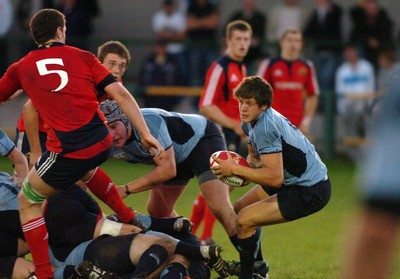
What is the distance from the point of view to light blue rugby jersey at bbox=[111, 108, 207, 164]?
22.2 feet

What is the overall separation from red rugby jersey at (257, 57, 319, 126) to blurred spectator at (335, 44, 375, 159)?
4.28 metres

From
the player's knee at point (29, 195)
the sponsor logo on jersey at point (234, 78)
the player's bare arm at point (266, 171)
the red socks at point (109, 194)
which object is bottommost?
the red socks at point (109, 194)

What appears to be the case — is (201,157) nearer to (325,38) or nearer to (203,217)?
(203,217)

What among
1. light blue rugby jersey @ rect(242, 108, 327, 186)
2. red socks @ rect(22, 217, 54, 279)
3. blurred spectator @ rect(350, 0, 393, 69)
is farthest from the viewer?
blurred spectator @ rect(350, 0, 393, 69)

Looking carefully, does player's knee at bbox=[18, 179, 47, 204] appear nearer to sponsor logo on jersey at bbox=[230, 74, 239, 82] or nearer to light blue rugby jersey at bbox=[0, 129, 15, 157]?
light blue rugby jersey at bbox=[0, 129, 15, 157]

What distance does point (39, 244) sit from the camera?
232 inches

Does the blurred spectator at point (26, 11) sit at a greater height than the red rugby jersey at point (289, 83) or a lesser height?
greater

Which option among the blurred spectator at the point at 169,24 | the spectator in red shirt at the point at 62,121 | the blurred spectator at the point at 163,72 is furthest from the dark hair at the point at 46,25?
the blurred spectator at the point at 169,24

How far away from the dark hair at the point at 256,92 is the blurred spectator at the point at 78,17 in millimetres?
A: 10308

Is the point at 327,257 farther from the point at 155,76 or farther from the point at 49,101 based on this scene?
the point at 155,76

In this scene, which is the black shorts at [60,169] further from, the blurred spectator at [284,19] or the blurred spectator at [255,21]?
the blurred spectator at [284,19]

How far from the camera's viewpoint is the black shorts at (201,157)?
7195 millimetres

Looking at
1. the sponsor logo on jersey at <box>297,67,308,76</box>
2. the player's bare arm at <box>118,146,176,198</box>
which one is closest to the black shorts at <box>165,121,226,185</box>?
the player's bare arm at <box>118,146,176,198</box>

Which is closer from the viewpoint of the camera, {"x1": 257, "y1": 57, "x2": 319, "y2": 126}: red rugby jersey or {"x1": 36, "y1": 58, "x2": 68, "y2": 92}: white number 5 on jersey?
{"x1": 36, "y1": 58, "x2": 68, "y2": 92}: white number 5 on jersey
